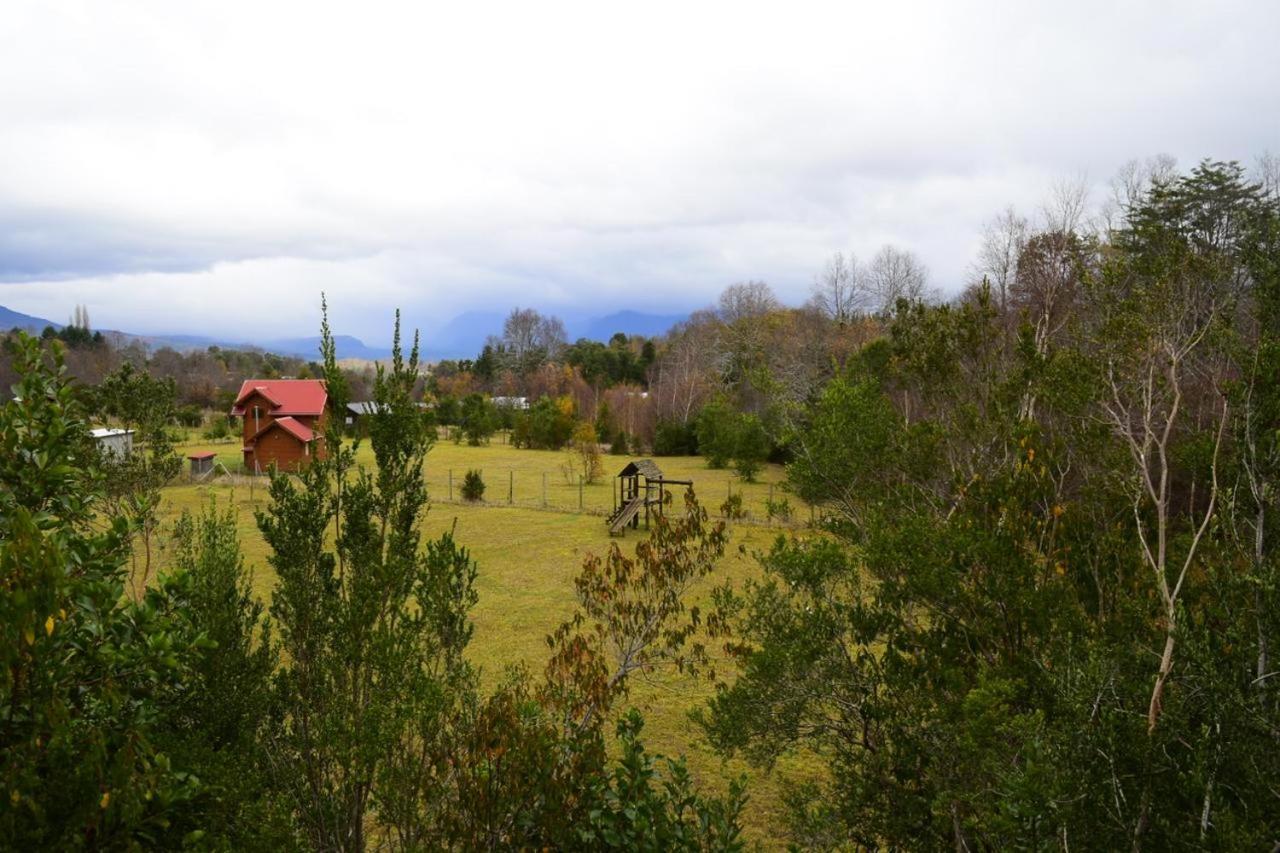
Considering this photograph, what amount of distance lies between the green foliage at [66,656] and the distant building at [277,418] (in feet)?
99.3

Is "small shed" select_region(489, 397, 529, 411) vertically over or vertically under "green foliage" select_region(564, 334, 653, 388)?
under

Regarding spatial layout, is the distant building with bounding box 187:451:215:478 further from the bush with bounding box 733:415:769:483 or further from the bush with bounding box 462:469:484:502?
the bush with bounding box 733:415:769:483

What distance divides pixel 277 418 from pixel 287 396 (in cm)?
190

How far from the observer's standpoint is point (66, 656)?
2330 millimetres

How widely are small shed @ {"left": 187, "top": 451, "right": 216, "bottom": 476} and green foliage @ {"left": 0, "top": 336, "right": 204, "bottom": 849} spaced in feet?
102

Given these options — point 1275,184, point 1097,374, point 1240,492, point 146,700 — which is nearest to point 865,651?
point 1240,492

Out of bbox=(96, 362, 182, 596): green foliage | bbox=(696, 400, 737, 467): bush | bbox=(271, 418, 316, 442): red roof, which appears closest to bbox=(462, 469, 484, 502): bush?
bbox=(271, 418, 316, 442): red roof

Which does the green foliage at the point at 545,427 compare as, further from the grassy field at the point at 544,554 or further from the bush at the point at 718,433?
the bush at the point at 718,433

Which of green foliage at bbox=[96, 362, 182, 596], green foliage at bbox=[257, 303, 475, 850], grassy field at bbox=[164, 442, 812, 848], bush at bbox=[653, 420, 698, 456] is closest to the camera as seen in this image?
green foliage at bbox=[257, 303, 475, 850]

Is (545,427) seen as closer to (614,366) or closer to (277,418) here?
(277,418)

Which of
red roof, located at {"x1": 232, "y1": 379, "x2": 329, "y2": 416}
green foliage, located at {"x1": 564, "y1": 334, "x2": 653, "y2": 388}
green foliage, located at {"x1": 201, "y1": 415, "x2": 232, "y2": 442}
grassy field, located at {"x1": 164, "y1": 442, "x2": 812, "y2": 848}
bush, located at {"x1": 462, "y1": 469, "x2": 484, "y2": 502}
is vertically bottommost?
grassy field, located at {"x1": 164, "y1": 442, "x2": 812, "y2": 848}

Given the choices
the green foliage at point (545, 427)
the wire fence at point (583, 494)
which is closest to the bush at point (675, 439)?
the green foliage at point (545, 427)

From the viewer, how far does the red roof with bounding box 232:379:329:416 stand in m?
33.1

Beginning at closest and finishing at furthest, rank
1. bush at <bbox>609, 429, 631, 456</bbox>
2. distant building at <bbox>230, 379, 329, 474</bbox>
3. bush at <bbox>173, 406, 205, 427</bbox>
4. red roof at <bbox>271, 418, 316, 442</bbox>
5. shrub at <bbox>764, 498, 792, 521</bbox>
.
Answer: shrub at <bbox>764, 498, 792, 521</bbox>
red roof at <bbox>271, 418, 316, 442</bbox>
distant building at <bbox>230, 379, 329, 474</bbox>
bush at <bbox>609, 429, 631, 456</bbox>
bush at <bbox>173, 406, 205, 427</bbox>
